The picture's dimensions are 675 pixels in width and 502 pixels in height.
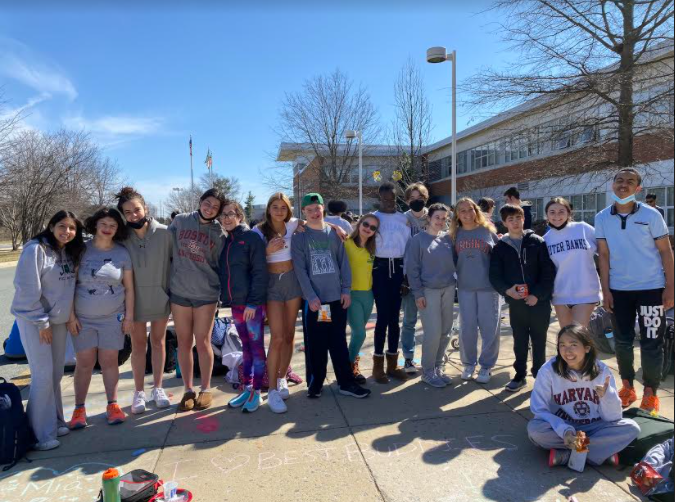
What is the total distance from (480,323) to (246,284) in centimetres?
239

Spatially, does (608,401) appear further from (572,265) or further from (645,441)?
(572,265)

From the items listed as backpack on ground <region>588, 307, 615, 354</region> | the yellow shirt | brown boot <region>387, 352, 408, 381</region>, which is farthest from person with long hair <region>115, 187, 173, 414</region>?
backpack on ground <region>588, 307, 615, 354</region>

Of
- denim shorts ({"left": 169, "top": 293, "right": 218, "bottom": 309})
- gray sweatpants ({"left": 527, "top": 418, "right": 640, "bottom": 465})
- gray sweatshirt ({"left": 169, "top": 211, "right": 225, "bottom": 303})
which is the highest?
gray sweatshirt ({"left": 169, "top": 211, "right": 225, "bottom": 303})

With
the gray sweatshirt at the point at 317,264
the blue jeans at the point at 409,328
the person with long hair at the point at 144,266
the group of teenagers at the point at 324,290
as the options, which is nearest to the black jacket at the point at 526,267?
the group of teenagers at the point at 324,290

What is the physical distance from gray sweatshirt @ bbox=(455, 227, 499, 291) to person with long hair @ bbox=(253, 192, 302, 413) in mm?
1681

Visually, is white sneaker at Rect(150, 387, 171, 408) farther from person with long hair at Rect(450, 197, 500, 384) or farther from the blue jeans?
person with long hair at Rect(450, 197, 500, 384)

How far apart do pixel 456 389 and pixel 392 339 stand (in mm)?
809

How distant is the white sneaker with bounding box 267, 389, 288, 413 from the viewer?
3965 mm

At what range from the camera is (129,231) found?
3.94 metres

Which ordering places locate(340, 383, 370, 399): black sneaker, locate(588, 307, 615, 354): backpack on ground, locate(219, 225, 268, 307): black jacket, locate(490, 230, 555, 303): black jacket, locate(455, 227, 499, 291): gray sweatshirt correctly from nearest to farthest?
locate(219, 225, 268, 307): black jacket
locate(490, 230, 555, 303): black jacket
locate(340, 383, 370, 399): black sneaker
locate(455, 227, 499, 291): gray sweatshirt
locate(588, 307, 615, 354): backpack on ground

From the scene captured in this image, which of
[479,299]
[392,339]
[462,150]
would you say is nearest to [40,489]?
[392,339]

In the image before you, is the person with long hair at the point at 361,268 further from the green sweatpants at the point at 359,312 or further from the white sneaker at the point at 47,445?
the white sneaker at the point at 47,445

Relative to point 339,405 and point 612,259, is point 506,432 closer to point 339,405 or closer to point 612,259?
point 339,405

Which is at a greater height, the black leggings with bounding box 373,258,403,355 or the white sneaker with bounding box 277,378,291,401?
the black leggings with bounding box 373,258,403,355
